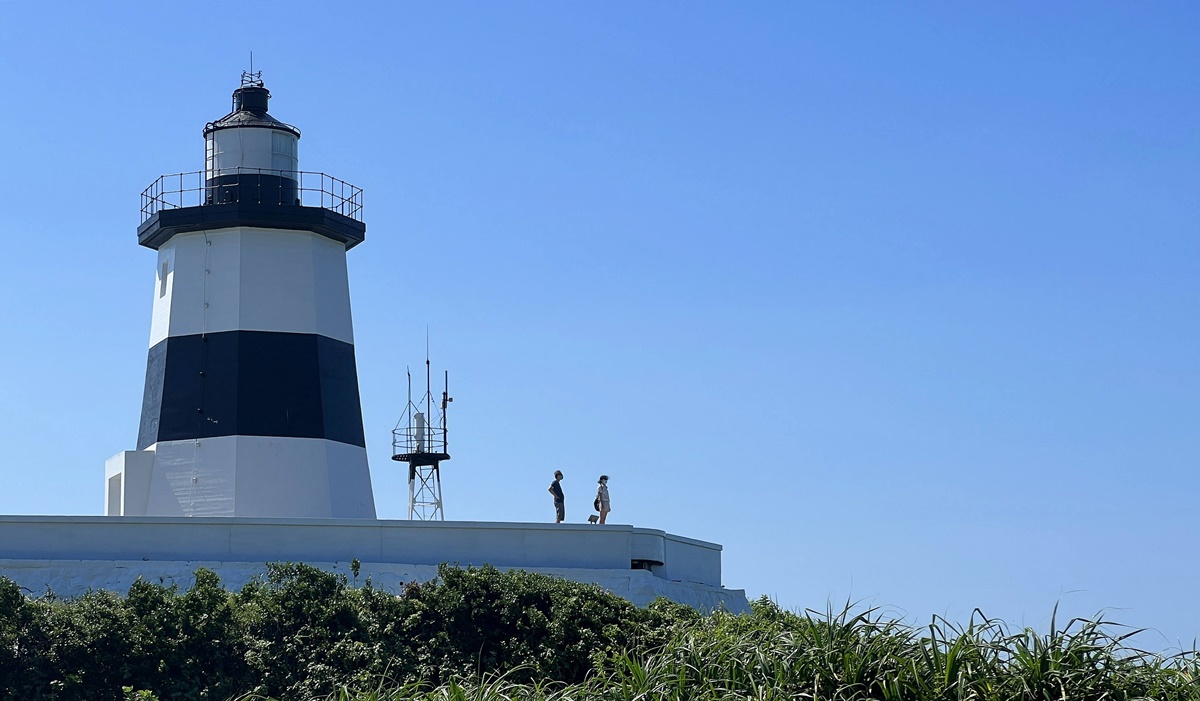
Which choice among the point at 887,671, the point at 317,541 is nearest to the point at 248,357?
the point at 317,541

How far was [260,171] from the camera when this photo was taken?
2967 cm

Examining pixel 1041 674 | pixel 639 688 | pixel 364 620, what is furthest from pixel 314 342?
pixel 1041 674

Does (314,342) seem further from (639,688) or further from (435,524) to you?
(639,688)

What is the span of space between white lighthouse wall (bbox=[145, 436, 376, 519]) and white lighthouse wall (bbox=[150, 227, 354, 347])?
2.01 m

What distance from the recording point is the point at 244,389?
2855cm

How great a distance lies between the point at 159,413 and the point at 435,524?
7161mm

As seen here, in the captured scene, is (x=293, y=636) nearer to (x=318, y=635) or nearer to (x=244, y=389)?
(x=318, y=635)

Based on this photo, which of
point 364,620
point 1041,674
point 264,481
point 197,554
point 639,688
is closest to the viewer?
point 1041,674

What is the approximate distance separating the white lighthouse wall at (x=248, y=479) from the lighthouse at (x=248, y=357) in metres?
0.02

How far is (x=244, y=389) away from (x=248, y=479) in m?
1.55

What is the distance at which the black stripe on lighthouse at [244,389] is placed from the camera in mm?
28500

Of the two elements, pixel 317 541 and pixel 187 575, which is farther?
pixel 317 541

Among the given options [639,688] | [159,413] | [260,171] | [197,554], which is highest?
[260,171]

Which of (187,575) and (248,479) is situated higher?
(248,479)
